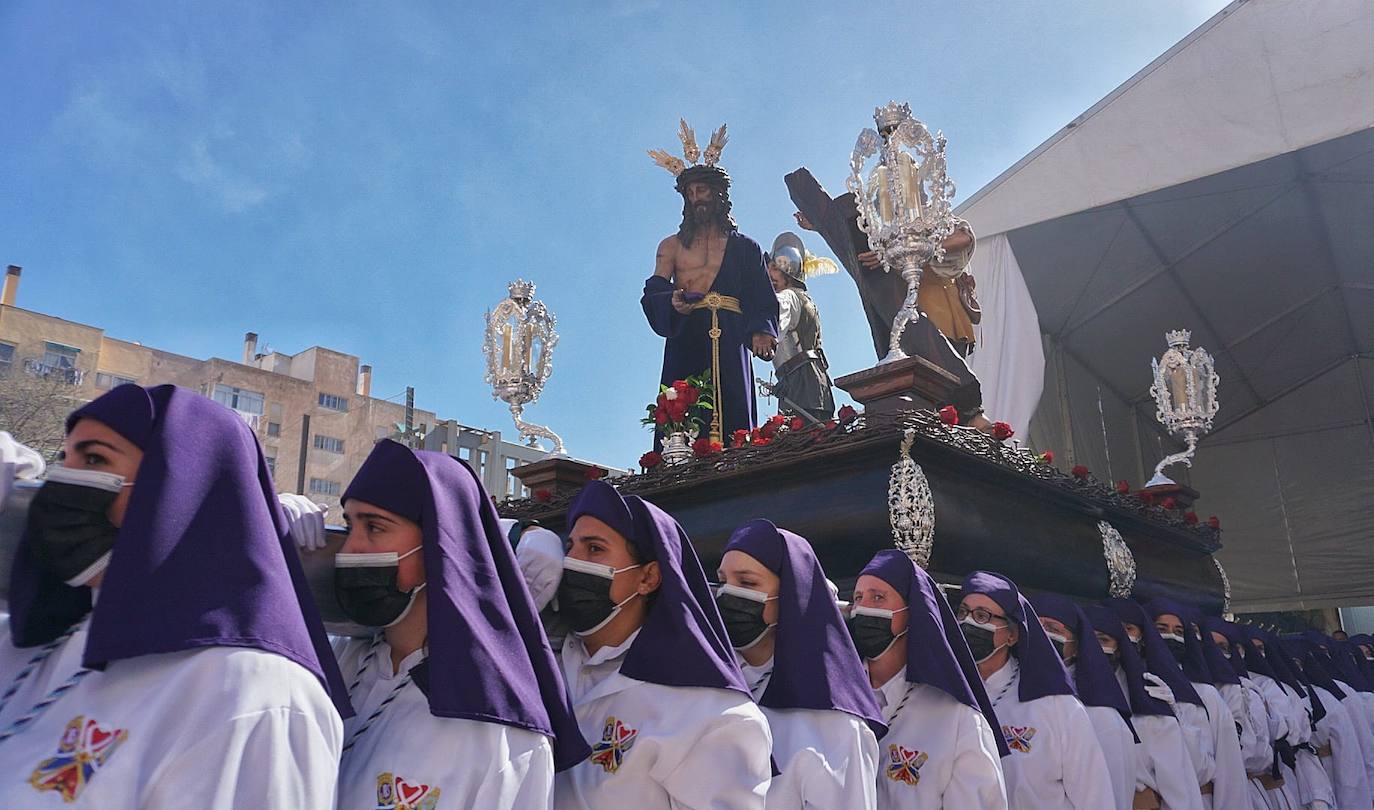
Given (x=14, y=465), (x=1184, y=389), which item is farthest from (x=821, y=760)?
(x=1184, y=389)

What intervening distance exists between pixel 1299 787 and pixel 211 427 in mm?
9006

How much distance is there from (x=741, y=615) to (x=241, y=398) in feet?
97.3

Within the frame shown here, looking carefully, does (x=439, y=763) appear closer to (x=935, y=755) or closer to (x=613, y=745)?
(x=613, y=745)

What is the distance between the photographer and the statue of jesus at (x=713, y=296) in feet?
27.6

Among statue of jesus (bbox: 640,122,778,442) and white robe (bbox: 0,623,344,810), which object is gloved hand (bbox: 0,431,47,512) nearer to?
white robe (bbox: 0,623,344,810)

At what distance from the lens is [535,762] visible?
2.54 m

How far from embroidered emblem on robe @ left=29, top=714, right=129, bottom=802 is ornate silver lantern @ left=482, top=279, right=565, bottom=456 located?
18.6ft

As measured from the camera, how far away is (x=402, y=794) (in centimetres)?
238

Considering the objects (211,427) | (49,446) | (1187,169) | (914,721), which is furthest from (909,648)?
(49,446)

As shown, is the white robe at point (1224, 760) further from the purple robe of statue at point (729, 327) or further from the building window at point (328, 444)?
the building window at point (328, 444)

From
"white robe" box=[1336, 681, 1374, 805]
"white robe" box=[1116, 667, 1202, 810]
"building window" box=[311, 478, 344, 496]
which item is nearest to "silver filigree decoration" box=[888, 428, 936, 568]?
"white robe" box=[1116, 667, 1202, 810]

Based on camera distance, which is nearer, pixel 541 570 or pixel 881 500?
pixel 541 570

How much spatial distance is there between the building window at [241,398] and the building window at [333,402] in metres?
3.30

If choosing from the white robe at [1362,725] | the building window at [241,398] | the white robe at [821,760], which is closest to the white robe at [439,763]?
the white robe at [821,760]
